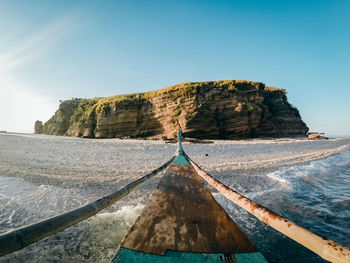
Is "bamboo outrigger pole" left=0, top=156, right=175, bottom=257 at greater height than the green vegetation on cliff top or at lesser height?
lesser

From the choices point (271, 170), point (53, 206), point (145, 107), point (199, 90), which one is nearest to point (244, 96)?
point (199, 90)

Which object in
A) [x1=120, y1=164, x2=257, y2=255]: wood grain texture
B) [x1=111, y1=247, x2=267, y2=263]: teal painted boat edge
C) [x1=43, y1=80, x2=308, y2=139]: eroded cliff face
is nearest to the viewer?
[x1=111, y1=247, x2=267, y2=263]: teal painted boat edge

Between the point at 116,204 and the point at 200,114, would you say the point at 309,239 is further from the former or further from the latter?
the point at 200,114

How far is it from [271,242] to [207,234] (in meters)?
1.30

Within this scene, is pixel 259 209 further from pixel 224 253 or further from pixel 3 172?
pixel 3 172

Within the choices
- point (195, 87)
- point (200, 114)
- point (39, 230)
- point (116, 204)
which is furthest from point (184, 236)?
point (195, 87)

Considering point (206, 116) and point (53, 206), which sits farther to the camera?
point (206, 116)

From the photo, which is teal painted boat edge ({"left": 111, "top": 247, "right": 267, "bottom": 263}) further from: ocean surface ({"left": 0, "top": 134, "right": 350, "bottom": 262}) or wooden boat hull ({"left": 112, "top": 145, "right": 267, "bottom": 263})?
ocean surface ({"left": 0, "top": 134, "right": 350, "bottom": 262})

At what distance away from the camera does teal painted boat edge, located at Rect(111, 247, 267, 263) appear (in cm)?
102

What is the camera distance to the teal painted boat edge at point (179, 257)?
1021mm

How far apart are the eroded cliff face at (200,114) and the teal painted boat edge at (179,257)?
2219 cm

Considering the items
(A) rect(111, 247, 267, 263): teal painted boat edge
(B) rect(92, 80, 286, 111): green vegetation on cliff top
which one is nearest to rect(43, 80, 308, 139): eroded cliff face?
(B) rect(92, 80, 286, 111): green vegetation on cliff top

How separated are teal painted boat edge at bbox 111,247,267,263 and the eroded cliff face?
72.8 ft

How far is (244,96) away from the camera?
27.4m
